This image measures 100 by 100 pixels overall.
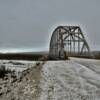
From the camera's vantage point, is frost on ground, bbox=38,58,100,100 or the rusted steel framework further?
the rusted steel framework

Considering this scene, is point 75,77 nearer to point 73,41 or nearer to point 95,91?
point 95,91

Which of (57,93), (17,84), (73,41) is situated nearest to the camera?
(57,93)

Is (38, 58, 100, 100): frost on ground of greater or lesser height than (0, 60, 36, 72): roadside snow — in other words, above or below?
below

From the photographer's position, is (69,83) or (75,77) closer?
(69,83)

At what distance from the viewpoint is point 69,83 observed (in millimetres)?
13234

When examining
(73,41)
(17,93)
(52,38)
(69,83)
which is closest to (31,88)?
(17,93)

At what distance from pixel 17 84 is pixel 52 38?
4244cm

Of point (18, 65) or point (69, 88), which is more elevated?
point (18, 65)

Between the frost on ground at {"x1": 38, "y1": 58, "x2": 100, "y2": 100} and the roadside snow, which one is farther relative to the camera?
the roadside snow

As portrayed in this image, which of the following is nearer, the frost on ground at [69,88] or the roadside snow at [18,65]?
the frost on ground at [69,88]

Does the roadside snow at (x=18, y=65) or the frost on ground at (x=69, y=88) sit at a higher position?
the roadside snow at (x=18, y=65)

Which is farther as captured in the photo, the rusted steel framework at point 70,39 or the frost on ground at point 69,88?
the rusted steel framework at point 70,39

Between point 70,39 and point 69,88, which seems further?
point 70,39

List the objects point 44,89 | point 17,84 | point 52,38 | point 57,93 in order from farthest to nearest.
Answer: point 52,38, point 17,84, point 44,89, point 57,93
